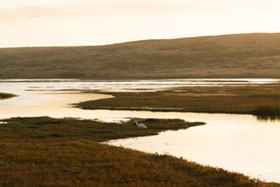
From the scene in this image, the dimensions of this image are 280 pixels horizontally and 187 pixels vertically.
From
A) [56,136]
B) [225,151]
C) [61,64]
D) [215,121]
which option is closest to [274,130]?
[215,121]

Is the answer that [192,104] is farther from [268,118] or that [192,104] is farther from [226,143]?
[226,143]

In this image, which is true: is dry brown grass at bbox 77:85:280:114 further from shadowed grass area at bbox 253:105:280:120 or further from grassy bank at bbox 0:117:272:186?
grassy bank at bbox 0:117:272:186

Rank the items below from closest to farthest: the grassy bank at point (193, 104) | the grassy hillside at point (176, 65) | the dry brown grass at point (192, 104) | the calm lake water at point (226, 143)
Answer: the calm lake water at point (226, 143) → the grassy bank at point (193, 104) → the dry brown grass at point (192, 104) → the grassy hillside at point (176, 65)

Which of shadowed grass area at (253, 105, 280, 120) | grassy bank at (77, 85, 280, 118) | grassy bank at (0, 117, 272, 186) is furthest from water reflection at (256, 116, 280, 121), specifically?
grassy bank at (0, 117, 272, 186)

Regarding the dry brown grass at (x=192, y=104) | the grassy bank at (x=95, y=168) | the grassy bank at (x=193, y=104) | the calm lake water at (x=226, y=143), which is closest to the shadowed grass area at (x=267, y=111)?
the grassy bank at (x=193, y=104)

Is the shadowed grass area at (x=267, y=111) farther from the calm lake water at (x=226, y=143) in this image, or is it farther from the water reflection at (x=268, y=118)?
the calm lake water at (x=226, y=143)

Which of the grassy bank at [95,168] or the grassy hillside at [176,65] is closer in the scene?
the grassy bank at [95,168]

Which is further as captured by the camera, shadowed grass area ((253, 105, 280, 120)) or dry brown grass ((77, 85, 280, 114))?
dry brown grass ((77, 85, 280, 114))

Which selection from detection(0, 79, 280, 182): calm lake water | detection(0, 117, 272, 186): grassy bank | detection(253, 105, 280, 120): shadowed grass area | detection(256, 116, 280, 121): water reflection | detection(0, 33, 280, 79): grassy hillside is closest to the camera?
detection(0, 117, 272, 186): grassy bank

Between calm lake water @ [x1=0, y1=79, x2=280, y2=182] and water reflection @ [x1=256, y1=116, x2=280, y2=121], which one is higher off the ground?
calm lake water @ [x1=0, y1=79, x2=280, y2=182]

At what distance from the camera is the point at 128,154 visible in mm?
20578

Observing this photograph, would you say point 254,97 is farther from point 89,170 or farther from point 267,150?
point 89,170

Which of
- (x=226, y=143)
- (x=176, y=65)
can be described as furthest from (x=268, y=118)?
(x=176, y=65)

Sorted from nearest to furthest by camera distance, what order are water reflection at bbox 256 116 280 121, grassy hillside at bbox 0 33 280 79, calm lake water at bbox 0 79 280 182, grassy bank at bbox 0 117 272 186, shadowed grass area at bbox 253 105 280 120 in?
grassy bank at bbox 0 117 272 186, calm lake water at bbox 0 79 280 182, water reflection at bbox 256 116 280 121, shadowed grass area at bbox 253 105 280 120, grassy hillside at bbox 0 33 280 79
